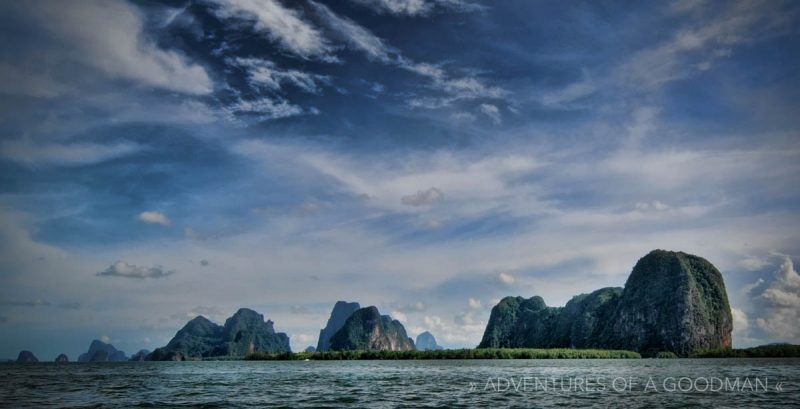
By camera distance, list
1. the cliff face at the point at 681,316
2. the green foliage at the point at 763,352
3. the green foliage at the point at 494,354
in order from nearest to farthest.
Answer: the green foliage at the point at 763,352 < the green foliage at the point at 494,354 < the cliff face at the point at 681,316

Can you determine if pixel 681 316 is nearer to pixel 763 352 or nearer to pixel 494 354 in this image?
pixel 763 352

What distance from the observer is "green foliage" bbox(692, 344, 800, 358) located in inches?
5084

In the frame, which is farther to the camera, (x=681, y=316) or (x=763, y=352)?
(x=681, y=316)

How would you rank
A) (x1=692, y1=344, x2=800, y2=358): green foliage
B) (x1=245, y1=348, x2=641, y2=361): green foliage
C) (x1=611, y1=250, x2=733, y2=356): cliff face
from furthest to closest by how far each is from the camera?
(x1=611, y1=250, x2=733, y2=356): cliff face
(x1=245, y1=348, x2=641, y2=361): green foliage
(x1=692, y1=344, x2=800, y2=358): green foliage

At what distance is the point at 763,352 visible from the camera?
439 feet

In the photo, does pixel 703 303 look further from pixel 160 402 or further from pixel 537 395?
pixel 160 402

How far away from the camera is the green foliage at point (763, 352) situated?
424 feet

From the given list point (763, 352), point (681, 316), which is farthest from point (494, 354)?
point (681, 316)

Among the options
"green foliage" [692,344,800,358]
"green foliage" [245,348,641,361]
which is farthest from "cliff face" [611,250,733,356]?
"green foliage" [245,348,641,361]

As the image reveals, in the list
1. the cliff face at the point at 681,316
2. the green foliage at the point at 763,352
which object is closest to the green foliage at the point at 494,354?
the green foliage at the point at 763,352

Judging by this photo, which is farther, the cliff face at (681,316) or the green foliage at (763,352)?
the cliff face at (681,316)

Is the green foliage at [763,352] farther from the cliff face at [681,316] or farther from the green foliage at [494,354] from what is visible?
the green foliage at [494,354]

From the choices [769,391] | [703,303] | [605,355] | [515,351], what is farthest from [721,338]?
[769,391]

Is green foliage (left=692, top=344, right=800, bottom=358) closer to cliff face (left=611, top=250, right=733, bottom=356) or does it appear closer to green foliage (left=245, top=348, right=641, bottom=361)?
cliff face (left=611, top=250, right=733, bottom=356)
